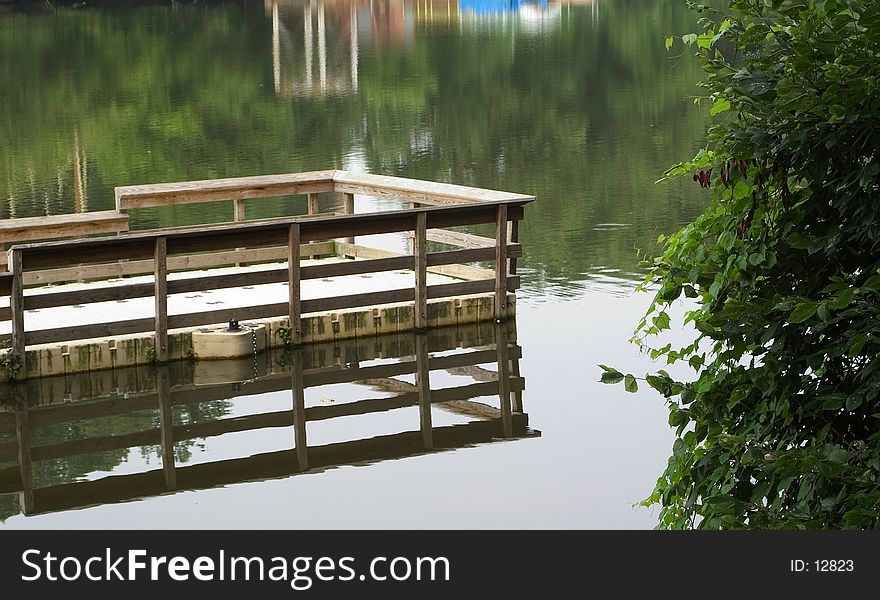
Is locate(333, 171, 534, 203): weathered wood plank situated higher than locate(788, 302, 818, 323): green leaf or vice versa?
locate(788, 302, 818, 323): green leaf

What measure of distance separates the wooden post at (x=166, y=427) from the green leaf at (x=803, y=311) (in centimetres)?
736

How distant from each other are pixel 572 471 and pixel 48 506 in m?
3.51

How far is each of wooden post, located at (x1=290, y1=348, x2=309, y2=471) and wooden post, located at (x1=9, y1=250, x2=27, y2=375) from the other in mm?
2184

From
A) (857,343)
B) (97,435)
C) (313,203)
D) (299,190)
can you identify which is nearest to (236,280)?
(97,435)

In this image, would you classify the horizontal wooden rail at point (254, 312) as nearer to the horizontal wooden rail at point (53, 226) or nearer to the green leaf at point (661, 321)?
the horizontal wooden rail at point (53, 226)

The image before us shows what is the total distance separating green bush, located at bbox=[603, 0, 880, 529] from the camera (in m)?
4.32

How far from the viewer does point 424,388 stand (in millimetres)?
13602

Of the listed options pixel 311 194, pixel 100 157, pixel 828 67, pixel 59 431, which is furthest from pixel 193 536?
pixel 100 157

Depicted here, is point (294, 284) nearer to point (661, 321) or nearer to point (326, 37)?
point (661, 321)

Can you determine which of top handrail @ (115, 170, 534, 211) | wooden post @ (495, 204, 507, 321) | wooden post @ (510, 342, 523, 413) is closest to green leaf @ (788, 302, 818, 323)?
wooden post @ (510, 342, 523, 413)

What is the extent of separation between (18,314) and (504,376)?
→ 13.4ft

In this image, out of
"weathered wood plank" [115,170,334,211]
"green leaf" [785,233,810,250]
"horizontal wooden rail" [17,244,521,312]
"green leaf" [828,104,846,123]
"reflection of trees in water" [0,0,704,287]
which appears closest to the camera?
"green leaf" [828,104,846,123]

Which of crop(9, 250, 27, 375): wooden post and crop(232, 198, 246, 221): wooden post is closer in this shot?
crop(9, 250, 27, 375): wooden post

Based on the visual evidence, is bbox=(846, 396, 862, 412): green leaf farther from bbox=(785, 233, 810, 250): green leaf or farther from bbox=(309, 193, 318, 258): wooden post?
bbox=(309, 193, 318, 258): wooden post
